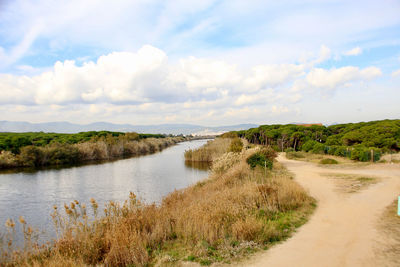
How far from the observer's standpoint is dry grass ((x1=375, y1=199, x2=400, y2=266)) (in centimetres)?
473

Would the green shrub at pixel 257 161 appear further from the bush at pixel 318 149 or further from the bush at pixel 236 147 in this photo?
the bush at pixel 318 149

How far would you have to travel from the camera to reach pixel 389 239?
5.64m

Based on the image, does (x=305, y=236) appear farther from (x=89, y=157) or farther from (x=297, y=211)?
(x=89, y=157)

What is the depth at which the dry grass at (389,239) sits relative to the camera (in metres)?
4.73

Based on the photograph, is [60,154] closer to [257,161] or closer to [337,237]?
[257,161]

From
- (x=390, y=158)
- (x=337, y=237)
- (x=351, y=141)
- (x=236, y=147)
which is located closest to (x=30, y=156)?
(x=236, y=147)

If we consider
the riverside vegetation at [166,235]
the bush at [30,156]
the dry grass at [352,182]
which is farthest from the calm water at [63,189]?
the dry grass at [352,182]

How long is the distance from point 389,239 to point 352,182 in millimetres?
8153

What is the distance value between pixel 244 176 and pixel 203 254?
8.62 m

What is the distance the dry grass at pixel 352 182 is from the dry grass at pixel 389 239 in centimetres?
350

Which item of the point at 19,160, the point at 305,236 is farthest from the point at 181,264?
the point at 19,160

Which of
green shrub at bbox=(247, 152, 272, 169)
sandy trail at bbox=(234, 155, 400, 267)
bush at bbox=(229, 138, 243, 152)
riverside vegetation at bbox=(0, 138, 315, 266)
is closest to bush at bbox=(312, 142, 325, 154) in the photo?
bush at bbox=(229, 138, 243, 152)

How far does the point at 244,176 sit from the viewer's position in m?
13.5

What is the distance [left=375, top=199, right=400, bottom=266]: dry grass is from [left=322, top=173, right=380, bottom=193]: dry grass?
11.5 ft
